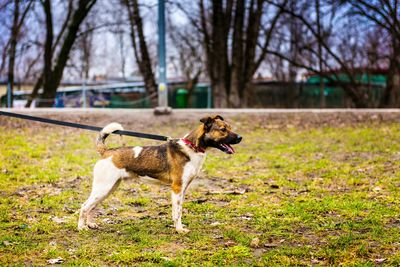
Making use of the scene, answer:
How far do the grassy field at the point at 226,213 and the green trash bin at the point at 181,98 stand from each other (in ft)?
78.5

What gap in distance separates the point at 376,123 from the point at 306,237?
14.1 metres

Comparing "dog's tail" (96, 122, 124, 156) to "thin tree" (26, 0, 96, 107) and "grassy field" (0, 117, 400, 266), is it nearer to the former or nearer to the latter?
"grassy field" (0, 117, 400, 266)

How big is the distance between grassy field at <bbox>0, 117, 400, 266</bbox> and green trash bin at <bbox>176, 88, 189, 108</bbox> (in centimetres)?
2393

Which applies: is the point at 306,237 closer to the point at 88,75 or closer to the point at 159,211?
the point at 159,211

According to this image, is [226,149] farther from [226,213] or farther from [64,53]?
[64,53]

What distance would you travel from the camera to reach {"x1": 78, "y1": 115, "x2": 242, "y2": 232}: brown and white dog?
626 cm

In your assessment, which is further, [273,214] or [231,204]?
[231,204]

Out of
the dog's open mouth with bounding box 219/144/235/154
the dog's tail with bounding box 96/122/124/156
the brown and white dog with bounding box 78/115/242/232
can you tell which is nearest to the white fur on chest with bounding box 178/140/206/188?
the brown and white dog with bounding box 78/115/242/232

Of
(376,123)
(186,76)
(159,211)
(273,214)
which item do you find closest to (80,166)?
(159,211)

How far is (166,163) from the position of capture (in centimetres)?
638

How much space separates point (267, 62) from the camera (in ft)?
147

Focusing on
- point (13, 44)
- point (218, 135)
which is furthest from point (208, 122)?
point (13, 44)

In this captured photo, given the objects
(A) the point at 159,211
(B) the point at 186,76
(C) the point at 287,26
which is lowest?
(A) the point at 159,211

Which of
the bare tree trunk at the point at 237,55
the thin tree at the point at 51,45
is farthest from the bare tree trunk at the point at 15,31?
the bare tree trunk at the point at 237,55
